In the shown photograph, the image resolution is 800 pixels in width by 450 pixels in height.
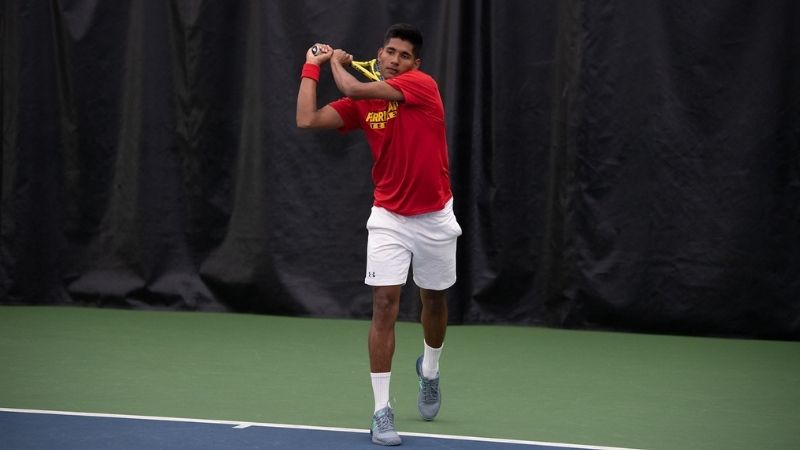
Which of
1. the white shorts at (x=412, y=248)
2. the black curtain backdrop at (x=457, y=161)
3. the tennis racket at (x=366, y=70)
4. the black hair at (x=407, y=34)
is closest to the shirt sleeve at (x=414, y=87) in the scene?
the black hair at (x=407, y=34)

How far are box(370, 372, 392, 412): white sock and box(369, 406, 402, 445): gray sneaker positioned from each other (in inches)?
1.1

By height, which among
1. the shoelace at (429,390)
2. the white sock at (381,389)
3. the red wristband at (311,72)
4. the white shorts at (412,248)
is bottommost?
the shoelace at (429,390)

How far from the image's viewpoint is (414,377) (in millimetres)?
5801

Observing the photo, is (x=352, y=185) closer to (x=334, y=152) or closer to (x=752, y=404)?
(x=334, y=152)

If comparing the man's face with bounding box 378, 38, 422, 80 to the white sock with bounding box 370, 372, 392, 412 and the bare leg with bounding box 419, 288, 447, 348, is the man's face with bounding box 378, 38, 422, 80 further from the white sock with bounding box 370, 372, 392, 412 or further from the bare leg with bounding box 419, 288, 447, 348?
the white sock with bounding box 370, 372, 392, 412

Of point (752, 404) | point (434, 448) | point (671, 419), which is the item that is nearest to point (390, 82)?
point (434, 448)

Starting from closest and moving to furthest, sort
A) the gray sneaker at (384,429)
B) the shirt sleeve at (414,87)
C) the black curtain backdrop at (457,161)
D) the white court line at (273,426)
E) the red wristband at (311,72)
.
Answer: the gray sneaker at (384,429) < the white court line at (273,426) < the shirt sleeve at (414,87) < the red wristband at (311,72) < the black curtain backdrop at (457,161)

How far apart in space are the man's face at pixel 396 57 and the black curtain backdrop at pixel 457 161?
107 inches

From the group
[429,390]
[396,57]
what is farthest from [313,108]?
[429,390]

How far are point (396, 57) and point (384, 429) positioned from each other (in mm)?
1449

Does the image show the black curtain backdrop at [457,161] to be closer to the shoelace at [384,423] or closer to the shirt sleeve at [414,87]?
the shirt sleeve at [414,87]

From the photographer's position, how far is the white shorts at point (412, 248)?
4.55m

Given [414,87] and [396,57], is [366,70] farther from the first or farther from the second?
[414,87]

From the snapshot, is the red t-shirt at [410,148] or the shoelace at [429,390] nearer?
the red t-shirt at [410,148]
